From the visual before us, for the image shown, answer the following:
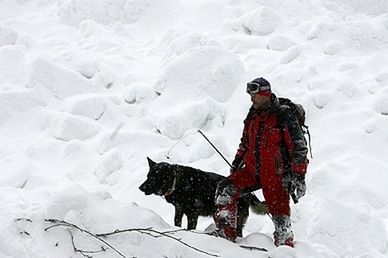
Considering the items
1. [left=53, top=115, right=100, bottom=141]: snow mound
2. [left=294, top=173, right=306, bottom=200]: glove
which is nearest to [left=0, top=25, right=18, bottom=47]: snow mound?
[left=53, top=115, right=100, bottom=141]: snow mound

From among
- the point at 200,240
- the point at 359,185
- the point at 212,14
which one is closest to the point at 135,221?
the point at 200,240

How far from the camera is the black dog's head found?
6.01 meters

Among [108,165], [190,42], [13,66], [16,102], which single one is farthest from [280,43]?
[13,66]

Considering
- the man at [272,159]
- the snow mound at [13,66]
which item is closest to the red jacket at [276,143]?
the man at [272,159]

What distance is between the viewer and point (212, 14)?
550 inches

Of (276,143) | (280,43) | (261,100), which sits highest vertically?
(261,100)

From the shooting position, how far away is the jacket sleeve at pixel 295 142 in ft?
14.8

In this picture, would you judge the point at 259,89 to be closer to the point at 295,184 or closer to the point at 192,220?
the point at 295,184

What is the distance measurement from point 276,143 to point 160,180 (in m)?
2.05

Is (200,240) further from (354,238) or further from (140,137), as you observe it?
(140,137)

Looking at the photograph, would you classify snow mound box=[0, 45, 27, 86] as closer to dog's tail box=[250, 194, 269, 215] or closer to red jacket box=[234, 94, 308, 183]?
dog's tail box=[250, 194, 269, 215]

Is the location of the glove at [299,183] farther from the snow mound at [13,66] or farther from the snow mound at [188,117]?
the snow mound at [13,66]

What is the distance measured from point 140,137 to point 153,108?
3.71 ft

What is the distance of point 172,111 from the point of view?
973 cm
